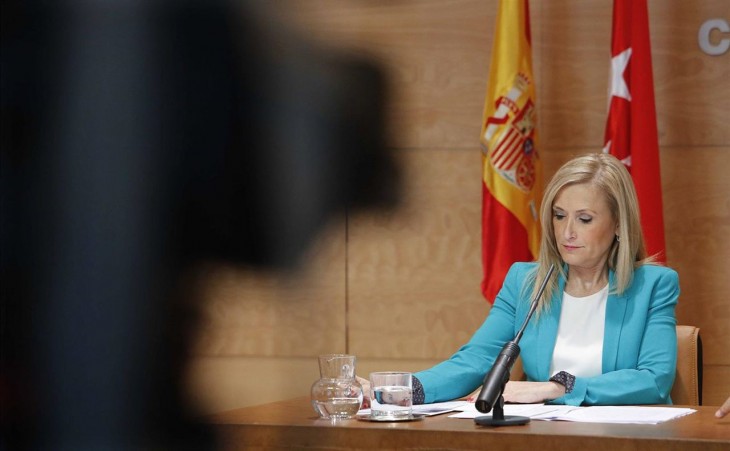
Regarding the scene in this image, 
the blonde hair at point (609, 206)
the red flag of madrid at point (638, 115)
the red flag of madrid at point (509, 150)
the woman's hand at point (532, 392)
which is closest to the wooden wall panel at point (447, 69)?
the red flag of madrid at point (509, 150)

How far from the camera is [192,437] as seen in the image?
0.27 m

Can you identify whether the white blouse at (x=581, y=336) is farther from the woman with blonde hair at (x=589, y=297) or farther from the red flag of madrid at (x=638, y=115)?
the red flag of madrid at (x=638, y=115)

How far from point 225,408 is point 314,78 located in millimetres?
133

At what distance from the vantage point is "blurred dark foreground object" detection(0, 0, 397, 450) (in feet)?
0.86

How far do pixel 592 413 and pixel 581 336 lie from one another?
467 mm

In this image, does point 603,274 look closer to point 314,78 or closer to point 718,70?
point 718,70

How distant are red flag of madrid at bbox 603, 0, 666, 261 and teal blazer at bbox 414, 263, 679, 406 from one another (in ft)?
1.79

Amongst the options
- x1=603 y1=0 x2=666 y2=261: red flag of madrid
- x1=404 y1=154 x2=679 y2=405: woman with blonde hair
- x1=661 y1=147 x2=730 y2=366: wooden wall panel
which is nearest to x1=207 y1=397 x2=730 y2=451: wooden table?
x1=404 y1=154 x2=679 y2=405: woman with blonde hair

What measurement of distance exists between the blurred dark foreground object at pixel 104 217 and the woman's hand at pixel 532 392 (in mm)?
915

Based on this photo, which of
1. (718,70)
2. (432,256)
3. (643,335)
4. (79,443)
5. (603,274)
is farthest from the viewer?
(432,256)

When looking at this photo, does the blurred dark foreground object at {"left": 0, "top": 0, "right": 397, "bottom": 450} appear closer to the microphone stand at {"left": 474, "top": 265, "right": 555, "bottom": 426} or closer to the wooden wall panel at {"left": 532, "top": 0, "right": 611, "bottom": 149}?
the microphone stand at {"left": 474, "top": 265, "right": 555, "bottom": 426}

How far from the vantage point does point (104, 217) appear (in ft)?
0.88

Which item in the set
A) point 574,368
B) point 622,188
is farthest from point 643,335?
point 622,188

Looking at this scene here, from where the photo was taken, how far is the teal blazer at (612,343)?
1.29m
